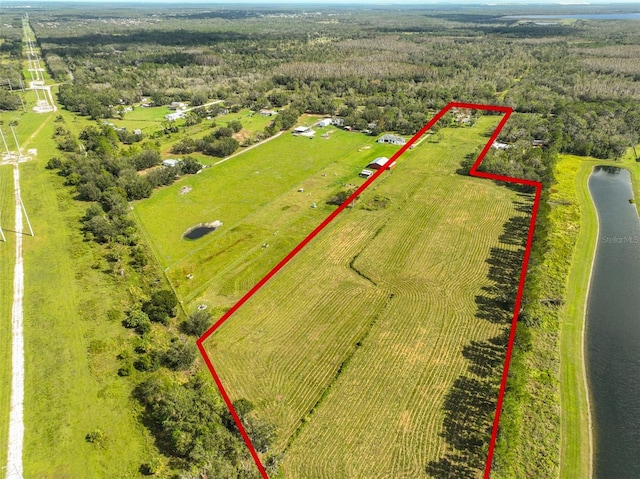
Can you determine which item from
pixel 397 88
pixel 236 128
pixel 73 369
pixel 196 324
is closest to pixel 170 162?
pixel 236 128

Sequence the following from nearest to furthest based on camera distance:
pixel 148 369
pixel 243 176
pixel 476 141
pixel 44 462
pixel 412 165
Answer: pixel 44 462 < pixel 148 369 < pixel 243 176 < pixel 412 165 < pixel 476 141

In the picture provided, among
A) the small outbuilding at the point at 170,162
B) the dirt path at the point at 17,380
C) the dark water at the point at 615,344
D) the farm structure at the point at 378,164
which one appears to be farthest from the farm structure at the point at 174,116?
the dark water at the point at 615,344

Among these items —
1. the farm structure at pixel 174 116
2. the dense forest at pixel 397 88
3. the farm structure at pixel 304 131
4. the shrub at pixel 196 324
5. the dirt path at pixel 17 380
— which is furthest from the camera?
the farm structure at pixel 174 116

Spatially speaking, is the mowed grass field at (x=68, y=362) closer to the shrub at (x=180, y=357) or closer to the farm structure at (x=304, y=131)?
the shrub at (x=180, y=357)

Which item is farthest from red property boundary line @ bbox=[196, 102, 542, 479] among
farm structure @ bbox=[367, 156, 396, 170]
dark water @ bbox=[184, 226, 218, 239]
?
dark water @ bbox=[184, 226, 218, 239]

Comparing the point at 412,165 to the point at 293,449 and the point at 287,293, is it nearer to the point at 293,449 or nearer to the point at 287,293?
the point at 287,293

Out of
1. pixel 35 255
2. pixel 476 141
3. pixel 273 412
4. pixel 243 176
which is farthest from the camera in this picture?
pixel 476 141

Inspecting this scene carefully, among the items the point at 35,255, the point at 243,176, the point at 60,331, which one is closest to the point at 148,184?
the point at 243,176
